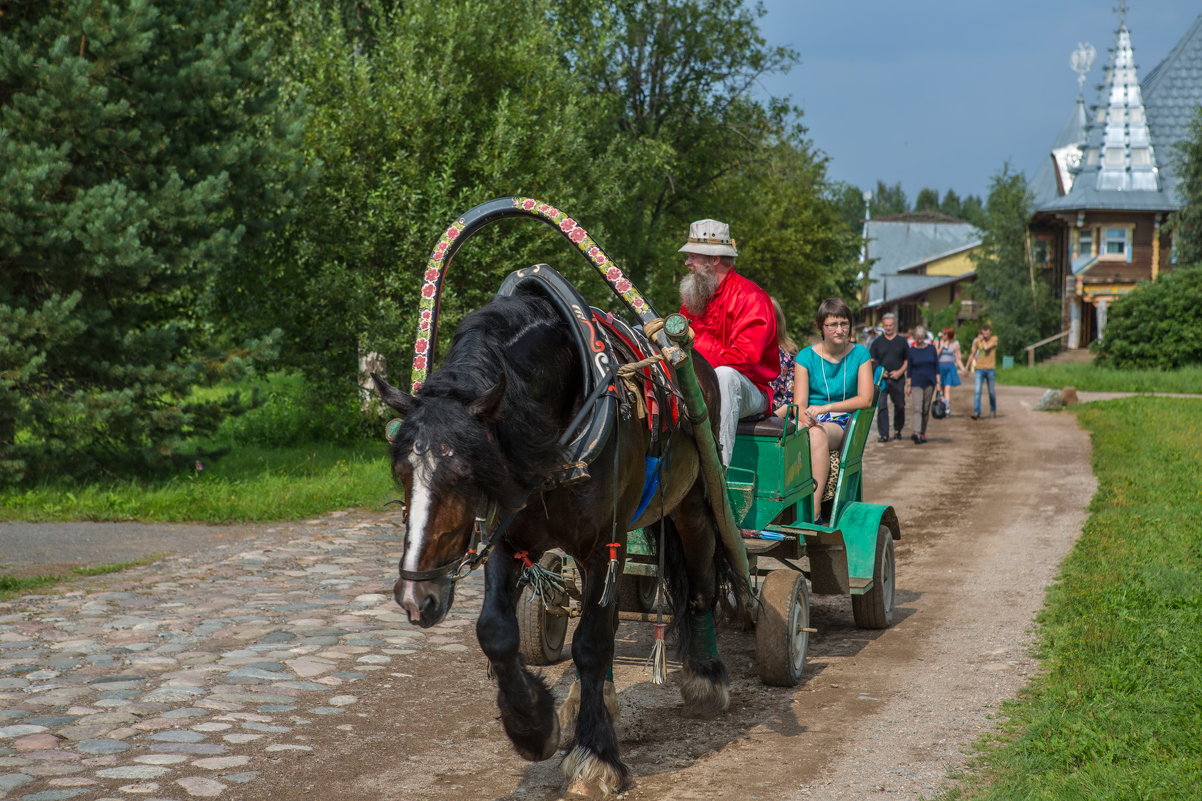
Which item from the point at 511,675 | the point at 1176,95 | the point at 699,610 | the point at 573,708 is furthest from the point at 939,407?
the point at 1176,95

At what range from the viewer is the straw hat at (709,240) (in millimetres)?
6738

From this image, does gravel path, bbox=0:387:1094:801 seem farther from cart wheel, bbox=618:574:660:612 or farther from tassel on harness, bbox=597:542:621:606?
tassel on harness, bbox=597:542:621:606

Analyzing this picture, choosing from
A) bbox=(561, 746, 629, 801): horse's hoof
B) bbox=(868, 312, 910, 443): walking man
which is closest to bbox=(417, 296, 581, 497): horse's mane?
bbox=(561, 746, 629, 801): horse's hoof

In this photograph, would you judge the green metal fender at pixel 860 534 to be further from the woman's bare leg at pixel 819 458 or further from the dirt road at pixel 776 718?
the dirt road at pixel 776 718

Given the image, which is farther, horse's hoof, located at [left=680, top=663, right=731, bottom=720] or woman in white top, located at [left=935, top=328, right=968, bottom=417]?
woman in white top, located at [left=935, top=328, right=968, bottom=417]

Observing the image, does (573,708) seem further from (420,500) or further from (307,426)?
(307,426)

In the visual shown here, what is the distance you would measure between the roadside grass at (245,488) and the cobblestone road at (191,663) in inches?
77.2

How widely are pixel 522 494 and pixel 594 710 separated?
1.13 meters

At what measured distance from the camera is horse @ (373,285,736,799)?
3.94 meters

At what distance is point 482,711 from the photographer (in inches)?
233

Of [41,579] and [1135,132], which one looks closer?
[41,579]

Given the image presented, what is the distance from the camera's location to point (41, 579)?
27.9 feet

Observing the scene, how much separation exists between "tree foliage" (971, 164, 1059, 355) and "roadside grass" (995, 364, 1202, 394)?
1105 centimetres

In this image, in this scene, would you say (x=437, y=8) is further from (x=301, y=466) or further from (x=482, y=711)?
(x=482, y=711)
